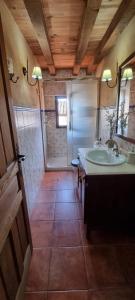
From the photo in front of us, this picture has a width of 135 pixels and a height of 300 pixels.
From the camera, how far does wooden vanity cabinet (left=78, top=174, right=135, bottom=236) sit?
56.9 inches

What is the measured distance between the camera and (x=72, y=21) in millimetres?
1712

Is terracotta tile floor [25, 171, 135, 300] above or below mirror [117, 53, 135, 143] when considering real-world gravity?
below

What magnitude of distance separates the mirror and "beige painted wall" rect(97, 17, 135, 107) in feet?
0.41

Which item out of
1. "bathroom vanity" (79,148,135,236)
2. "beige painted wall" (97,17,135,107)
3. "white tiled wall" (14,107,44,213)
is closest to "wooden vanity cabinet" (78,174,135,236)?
"bathroom vanity" (79,148,135,236)

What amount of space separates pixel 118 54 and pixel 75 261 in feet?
7.97

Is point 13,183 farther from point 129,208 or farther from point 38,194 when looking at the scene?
point 38,194

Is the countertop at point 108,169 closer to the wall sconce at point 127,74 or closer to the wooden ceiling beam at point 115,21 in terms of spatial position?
the wall sconce at point 127,74

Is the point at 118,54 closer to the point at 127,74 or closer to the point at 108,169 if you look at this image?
the point at 127,74

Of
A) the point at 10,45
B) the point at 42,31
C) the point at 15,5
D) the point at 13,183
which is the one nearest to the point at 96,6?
the point at 42,31

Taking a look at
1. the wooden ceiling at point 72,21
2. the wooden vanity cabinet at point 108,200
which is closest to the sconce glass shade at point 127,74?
the wooden ceiling at point 72,21

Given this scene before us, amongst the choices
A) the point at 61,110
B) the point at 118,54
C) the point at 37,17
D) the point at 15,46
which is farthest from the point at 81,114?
the point at 37,17

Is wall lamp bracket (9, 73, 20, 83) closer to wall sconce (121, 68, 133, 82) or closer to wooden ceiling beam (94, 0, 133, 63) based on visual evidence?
wooden ceiling beam (94, 0, 133, 63)

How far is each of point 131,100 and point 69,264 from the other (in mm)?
1778

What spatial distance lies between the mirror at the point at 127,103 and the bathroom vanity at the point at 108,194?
0.52m
